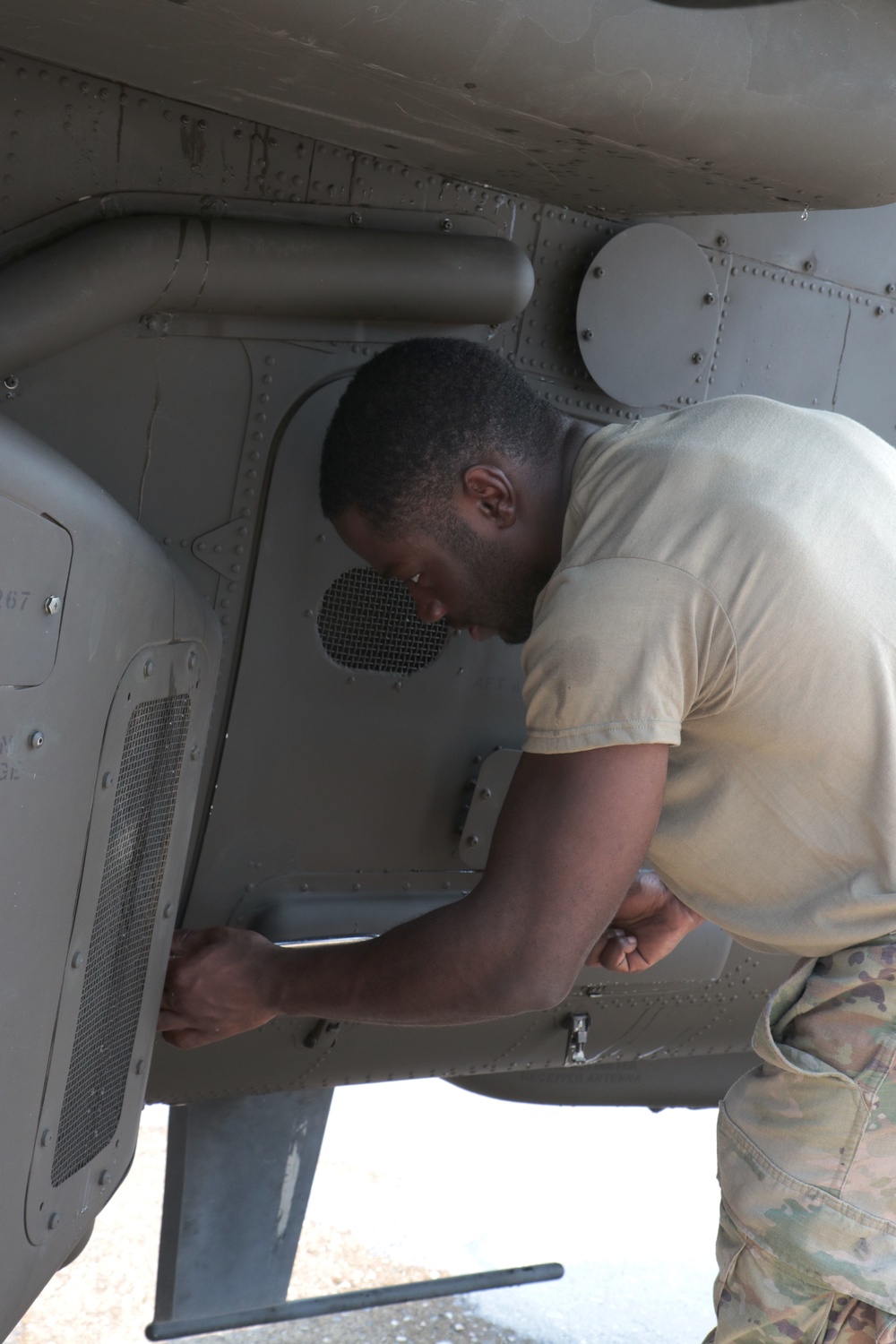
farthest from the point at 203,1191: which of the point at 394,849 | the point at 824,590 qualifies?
the point at 824,590

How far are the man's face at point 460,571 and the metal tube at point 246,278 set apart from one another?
0.41 metres

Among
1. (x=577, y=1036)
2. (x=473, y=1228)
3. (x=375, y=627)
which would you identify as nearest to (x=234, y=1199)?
(x=577, y=1036)

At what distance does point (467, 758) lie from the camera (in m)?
2.67

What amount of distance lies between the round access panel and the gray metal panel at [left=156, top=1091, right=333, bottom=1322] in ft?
5.97

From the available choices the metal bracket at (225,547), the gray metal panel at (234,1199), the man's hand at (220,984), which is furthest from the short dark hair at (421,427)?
the gray metal panel at (234,1199)

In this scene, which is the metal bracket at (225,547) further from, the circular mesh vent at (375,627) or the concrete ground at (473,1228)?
the concrete ground at (473,1228)

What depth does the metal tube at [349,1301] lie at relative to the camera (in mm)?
3177

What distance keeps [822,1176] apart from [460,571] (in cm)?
98

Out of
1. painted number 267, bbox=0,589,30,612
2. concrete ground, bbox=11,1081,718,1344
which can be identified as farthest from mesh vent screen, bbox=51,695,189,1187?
concrete ground, bbox=11,1081,718,1344

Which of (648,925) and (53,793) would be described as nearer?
(53,793)

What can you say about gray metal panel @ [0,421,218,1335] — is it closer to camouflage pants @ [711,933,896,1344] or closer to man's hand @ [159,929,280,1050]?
man's hand @ [159,929,280,1050]

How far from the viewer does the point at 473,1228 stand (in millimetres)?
5164

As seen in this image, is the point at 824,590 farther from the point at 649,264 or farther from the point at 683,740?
the point at 649,264

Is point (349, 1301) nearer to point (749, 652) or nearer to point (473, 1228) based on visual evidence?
point (473, 1228)
